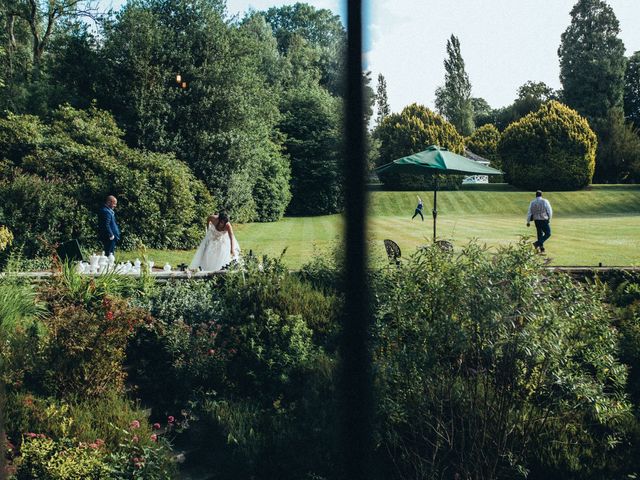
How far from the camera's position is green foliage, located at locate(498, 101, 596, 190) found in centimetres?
3178

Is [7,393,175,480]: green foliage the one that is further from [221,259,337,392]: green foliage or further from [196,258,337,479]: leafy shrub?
[221,259,337,392]: green foliage

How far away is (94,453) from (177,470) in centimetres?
74

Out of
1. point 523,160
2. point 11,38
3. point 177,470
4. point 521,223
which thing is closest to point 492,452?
point 177,470

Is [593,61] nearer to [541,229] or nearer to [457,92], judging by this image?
[457,92]

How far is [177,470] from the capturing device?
487cm

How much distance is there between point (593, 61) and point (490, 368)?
3935 cm

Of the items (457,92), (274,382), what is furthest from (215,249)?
(457,92)

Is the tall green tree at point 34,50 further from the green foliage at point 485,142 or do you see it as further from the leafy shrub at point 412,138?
the green foliage at point 485,142

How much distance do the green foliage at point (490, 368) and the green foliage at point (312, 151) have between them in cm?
2281

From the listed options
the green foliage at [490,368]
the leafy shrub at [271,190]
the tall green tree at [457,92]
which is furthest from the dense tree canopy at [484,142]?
the green foliage at [490,368]

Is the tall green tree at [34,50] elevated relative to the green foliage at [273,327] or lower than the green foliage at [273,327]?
elevated

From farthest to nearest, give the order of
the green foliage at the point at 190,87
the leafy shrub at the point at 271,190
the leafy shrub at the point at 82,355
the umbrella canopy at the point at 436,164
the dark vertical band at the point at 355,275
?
the leafy shrub at the point at 271,190 → the green foliage at the point at 190,87 → the umbrella canopy at the point at 436,164 → the leafy shrub at the point at 82,355 → the dark vertical band at the point at 355,275

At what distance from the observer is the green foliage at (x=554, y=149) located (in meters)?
31.8

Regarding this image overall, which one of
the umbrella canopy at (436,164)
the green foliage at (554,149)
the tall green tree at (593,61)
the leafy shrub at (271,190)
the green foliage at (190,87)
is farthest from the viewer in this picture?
the tall green tree at (593,61)
